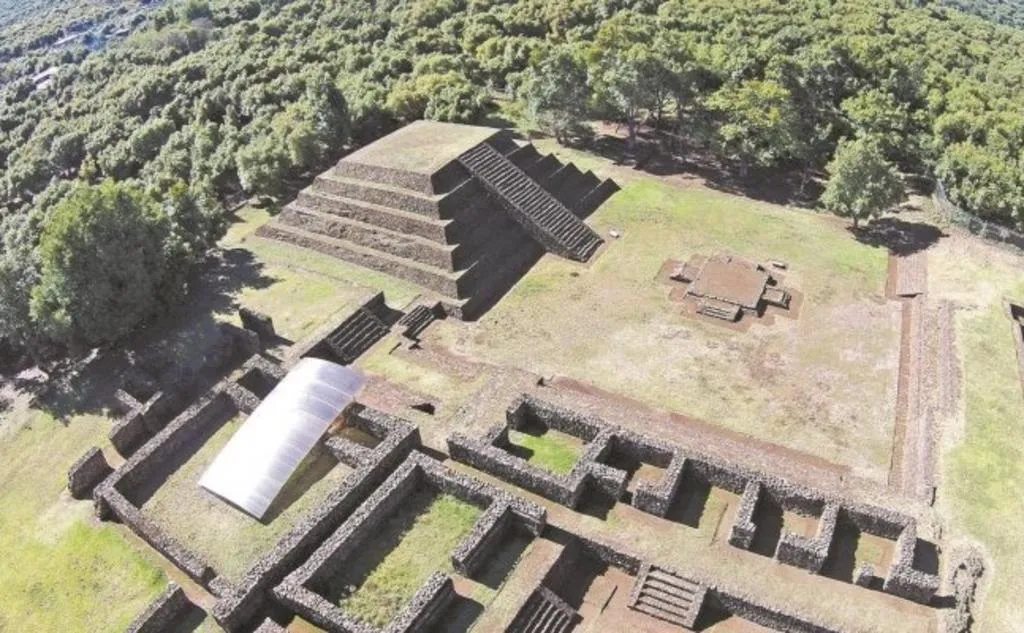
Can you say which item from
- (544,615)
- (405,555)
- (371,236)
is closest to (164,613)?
(405,555)

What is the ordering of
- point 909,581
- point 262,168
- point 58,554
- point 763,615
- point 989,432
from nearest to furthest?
point 909,581
point 763,615
point 58,554
point 989,432
point 262,168

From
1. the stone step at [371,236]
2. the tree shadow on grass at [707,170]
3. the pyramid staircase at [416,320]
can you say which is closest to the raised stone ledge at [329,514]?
the pyramid staircase at [416,320]

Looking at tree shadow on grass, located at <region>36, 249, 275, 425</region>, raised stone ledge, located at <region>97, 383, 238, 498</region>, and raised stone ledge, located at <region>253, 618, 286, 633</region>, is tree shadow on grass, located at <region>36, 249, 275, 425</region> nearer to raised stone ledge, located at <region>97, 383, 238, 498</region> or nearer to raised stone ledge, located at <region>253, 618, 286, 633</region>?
raised stone ledge, located at <region>97, 383, 238, 498</region>

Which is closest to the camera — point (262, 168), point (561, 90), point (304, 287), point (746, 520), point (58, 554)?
point (746, 520)

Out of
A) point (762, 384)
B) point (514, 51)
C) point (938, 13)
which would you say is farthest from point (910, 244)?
point (938, 13)

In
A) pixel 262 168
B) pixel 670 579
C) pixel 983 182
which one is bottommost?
pixel 670 579

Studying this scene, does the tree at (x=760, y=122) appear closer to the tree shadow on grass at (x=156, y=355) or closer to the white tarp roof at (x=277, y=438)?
the tree shadow on grass at (x=156, y=355)

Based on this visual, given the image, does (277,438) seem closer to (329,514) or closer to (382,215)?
(329,514)

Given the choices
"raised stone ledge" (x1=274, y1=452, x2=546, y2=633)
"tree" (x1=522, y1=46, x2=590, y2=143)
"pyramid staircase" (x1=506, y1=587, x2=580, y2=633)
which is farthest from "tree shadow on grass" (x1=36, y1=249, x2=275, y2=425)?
"tree" (x1=522, y1=46, x2=590, y2=143)
